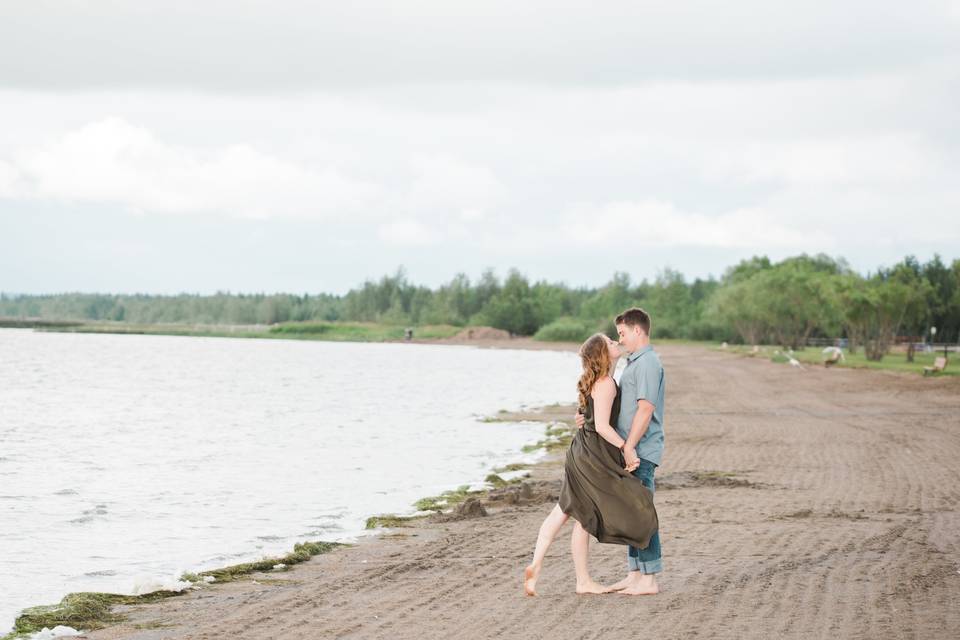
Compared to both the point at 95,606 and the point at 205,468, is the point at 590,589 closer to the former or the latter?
the point at 95,606

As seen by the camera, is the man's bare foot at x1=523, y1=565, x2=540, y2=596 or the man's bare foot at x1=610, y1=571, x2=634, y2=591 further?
the man's bare foot at x1=610, y1=571, x2=634, y2=591

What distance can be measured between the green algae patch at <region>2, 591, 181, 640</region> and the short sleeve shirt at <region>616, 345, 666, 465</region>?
14.2ft

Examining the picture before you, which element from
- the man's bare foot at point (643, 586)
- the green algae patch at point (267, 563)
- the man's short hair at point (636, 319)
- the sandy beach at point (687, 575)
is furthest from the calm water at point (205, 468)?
the man's short hair at point (636, 319)

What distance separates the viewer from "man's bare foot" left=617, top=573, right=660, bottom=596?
780cm

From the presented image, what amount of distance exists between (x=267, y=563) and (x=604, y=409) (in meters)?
4.57

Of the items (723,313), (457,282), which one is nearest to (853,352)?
(723,313)

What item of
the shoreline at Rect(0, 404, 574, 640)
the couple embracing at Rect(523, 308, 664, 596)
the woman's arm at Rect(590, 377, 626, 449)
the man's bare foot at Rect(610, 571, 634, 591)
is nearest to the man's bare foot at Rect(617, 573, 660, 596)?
the man's bare foot at Rect(610, 571, 634, 591)

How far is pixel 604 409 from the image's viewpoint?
24.0 ft

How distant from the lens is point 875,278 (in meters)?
65.8

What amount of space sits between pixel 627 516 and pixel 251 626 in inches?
113

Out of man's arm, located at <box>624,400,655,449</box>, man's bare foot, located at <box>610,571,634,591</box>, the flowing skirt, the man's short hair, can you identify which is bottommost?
man's bare foot, located at <box>610,571,634,591</box>

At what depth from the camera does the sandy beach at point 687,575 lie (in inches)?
281

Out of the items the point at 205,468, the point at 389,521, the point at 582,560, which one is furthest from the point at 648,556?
the point at 205,468

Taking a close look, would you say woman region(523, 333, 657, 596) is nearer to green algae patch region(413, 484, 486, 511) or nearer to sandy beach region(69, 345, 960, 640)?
sandy beach region(69, 345, 960, 640)
